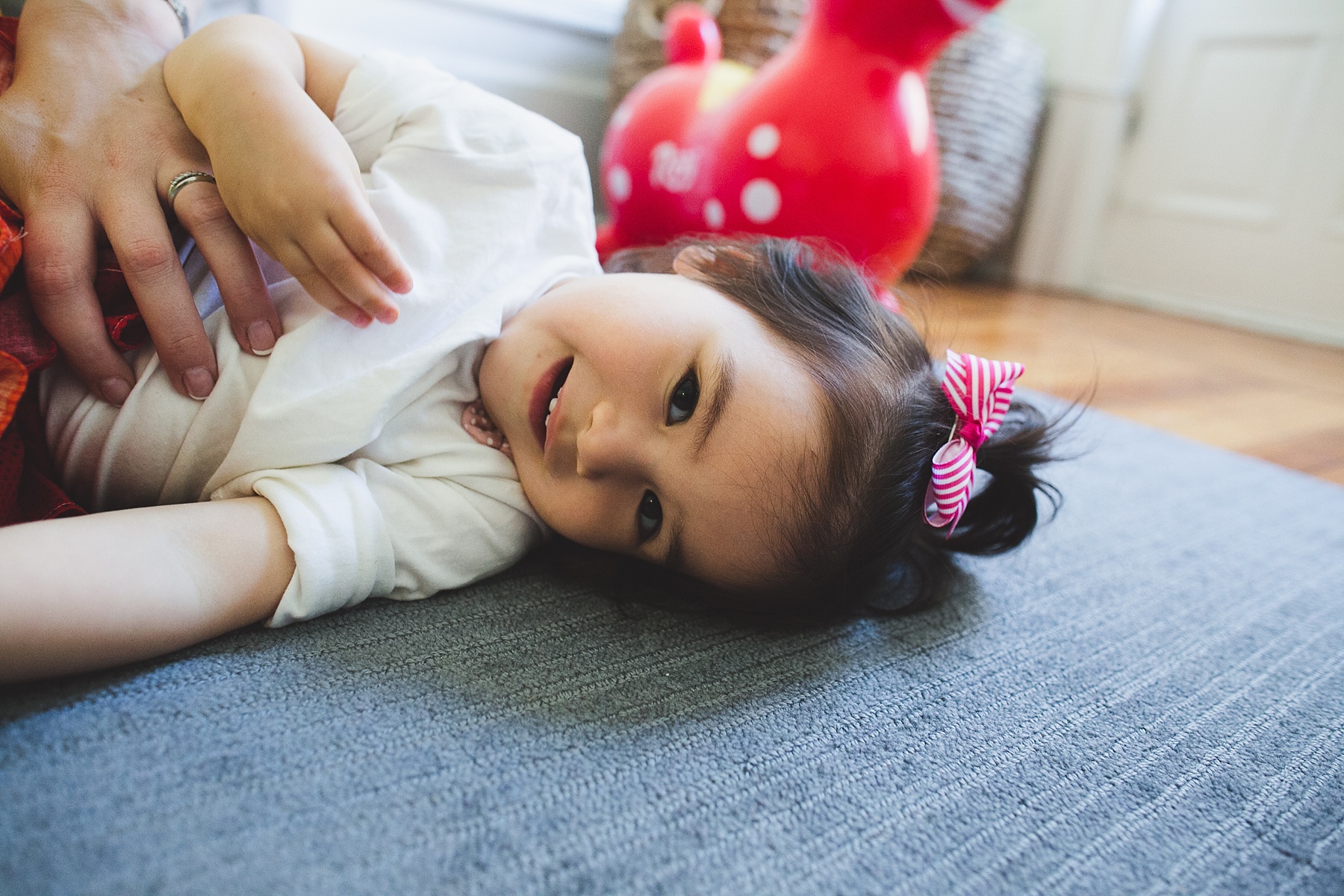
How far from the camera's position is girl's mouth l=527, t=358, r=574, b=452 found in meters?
0.59

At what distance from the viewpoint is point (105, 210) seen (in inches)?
21.0

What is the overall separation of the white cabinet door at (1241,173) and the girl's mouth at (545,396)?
2.40 m

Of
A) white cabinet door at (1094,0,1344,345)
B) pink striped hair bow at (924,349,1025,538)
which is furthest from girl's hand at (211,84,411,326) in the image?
white cabinet door at (1094,0,1344,345)

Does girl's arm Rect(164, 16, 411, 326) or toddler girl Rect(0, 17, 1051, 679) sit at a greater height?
girl's arm Rect(164, 16, 411, 326)

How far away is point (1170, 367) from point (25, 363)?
177cm

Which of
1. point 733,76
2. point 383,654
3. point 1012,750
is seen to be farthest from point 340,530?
point 733,76

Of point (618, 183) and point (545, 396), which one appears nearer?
point (545, 396)

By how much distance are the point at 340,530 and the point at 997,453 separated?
1.58 ft

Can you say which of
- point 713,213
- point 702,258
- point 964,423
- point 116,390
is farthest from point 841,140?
point 116,390

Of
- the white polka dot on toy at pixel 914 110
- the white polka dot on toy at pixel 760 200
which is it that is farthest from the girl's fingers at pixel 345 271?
the white polka dot on toy at pixel 914 110

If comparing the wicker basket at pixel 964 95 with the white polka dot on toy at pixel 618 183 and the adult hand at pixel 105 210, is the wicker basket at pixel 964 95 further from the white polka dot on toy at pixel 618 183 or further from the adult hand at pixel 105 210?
the adult hand at pixel 105 210

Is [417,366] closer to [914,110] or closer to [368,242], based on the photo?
[368,242]

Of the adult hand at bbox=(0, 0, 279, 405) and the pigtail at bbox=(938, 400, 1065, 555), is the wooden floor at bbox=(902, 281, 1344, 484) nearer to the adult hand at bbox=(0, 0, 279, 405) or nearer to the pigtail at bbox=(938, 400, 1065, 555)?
the pigtail at bbox=(938, 400, 1065, 555)

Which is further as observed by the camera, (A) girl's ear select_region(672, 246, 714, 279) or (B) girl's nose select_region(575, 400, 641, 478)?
(A) girl's ear select_region(672, 246, 714, 279)
